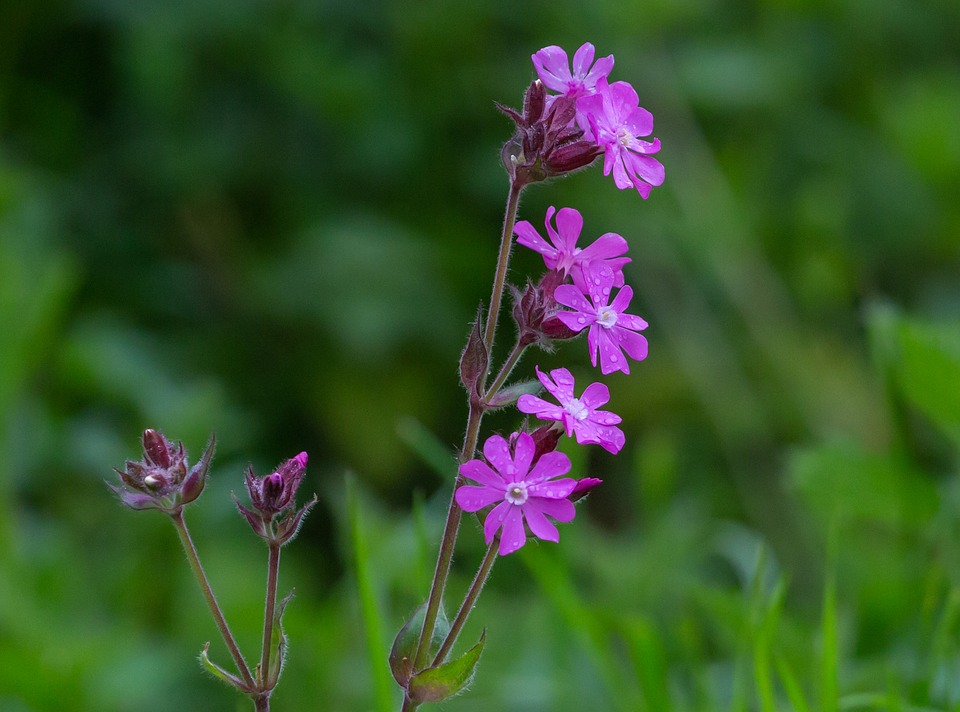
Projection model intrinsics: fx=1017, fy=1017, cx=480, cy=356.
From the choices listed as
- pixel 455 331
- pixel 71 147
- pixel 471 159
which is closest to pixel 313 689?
pixel 455 331

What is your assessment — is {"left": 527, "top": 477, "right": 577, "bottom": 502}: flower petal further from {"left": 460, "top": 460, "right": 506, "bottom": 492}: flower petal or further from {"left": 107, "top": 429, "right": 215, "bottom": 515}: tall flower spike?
{"left": 107, "top": 429, "right": 215, "bottom": 515}: tall flower spike

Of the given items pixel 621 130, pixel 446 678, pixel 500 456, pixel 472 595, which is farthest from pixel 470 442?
pixel 621 130

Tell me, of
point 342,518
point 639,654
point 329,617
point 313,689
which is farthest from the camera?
point 342,518

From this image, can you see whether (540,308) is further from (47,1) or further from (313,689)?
(47,1)

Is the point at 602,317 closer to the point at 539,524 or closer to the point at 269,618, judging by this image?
the point at 539,524

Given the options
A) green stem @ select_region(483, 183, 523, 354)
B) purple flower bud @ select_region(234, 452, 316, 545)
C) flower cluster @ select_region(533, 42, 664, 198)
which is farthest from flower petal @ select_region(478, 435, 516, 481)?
flower cluster @ select_region(533, 42, 664, 198)
